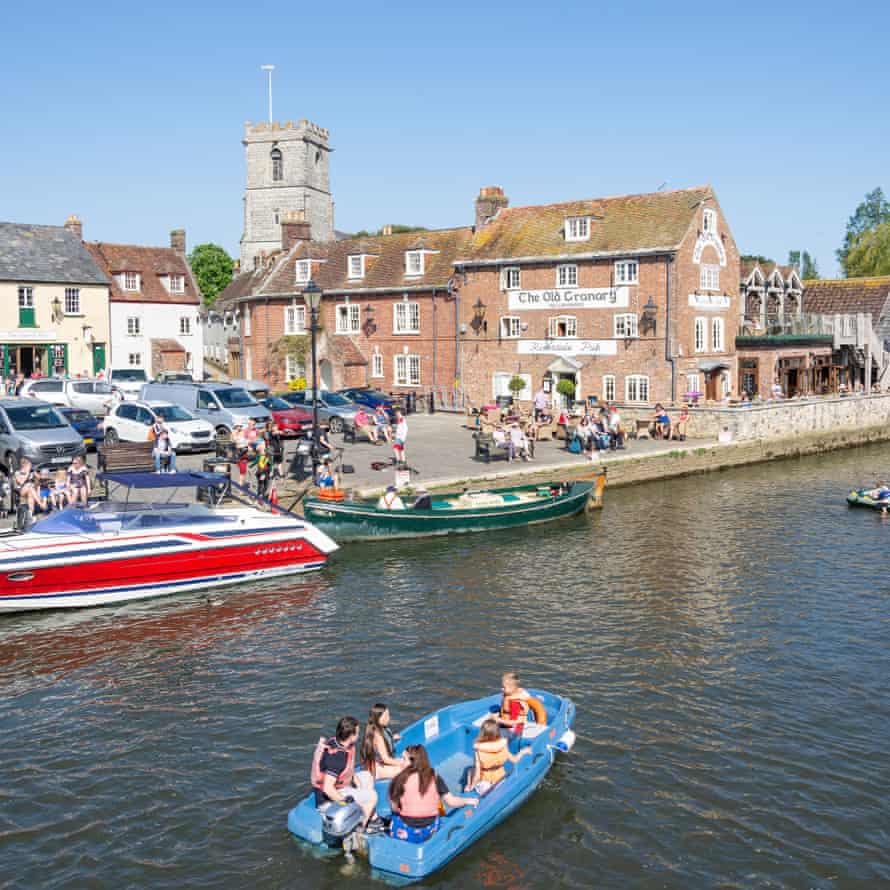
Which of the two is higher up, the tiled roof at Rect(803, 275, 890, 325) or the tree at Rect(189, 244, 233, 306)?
the tree at Rect(189, 244, 233, 306)

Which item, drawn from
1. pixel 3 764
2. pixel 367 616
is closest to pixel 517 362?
pixel 367 616

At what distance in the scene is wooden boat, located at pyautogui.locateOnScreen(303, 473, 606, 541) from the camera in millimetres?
24875

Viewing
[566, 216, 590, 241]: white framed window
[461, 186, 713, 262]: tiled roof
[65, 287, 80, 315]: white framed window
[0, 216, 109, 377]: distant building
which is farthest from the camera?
[65, 287, 80, 315]: white framed window

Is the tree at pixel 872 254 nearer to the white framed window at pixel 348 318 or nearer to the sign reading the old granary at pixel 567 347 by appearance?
the sign reading the old granary at pixel 567 347

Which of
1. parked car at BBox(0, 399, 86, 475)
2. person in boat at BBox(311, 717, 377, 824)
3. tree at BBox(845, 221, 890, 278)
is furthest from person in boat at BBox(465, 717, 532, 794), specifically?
tree at BBox(845, 221, 890, 278)

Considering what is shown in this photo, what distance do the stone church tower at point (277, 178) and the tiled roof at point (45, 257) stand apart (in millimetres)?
35847

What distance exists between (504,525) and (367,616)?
8310 millimetres

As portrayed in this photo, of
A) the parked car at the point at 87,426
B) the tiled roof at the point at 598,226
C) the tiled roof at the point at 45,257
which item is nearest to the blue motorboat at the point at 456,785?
the parked car at the point at 87,426

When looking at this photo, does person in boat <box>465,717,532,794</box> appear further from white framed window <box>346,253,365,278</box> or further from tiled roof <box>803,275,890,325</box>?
tiled roof <box>803,275,890,325</box>

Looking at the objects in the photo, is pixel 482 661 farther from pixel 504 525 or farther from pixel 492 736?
pixel 504 525

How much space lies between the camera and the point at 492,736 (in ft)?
38.3

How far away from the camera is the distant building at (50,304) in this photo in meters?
50.2

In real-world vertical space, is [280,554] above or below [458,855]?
above

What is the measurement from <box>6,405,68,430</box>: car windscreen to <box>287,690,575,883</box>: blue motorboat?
19.1 meters
